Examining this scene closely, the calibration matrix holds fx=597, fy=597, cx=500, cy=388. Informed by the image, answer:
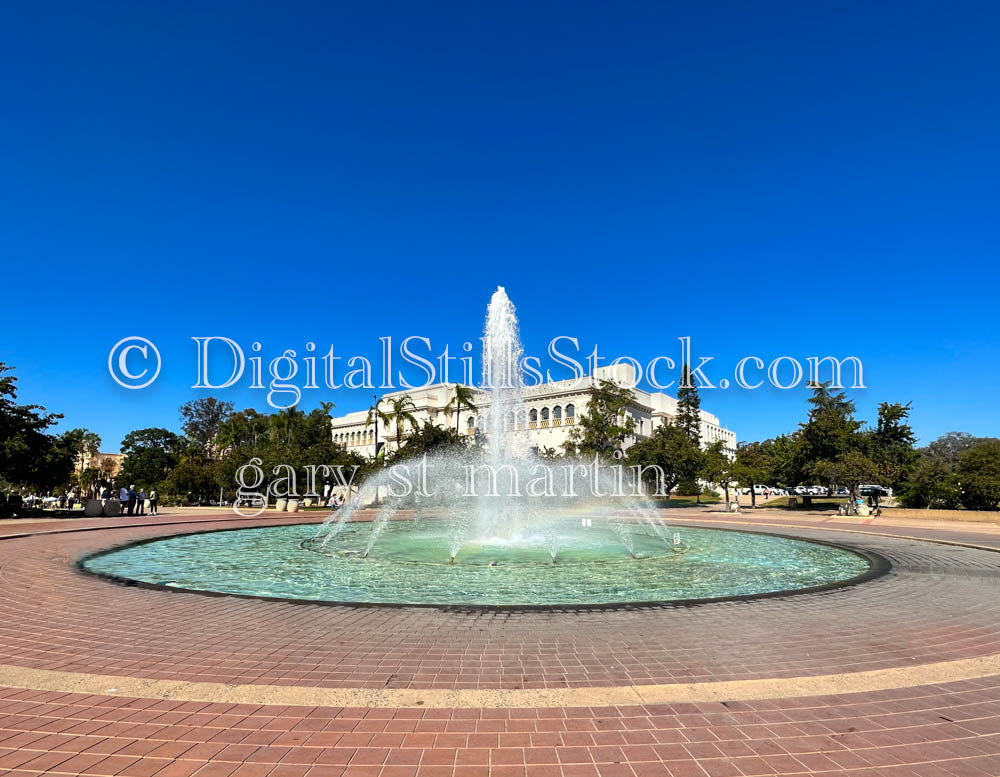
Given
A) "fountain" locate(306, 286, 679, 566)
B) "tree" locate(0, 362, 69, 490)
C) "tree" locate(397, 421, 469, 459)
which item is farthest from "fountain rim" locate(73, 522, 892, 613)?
"tree" locate(397, 421, 469, 459)

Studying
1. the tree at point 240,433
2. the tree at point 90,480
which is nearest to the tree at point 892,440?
the tree at point 240,433

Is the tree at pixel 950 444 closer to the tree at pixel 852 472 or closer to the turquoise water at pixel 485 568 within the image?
the tree at pixel 852 472

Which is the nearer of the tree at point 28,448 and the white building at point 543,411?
the tree at point 28,448

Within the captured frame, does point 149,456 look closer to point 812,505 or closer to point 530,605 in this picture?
point 812,505

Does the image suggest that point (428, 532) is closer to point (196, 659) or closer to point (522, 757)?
point (196, 659)

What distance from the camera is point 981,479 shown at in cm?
3108

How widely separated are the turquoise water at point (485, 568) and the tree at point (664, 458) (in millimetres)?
26690

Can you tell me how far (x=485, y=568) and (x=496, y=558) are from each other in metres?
1.47

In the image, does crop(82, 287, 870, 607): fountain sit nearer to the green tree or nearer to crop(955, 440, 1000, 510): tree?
crop(955, 440, 1000, 510): tree

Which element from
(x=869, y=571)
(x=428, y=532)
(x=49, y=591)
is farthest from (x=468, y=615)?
(x=428, y=532)

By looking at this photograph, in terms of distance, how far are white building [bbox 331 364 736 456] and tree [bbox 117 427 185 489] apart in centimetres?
2542

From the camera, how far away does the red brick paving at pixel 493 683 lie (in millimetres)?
3594

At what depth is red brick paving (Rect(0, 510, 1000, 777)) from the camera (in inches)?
141

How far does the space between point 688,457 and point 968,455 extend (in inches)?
661
